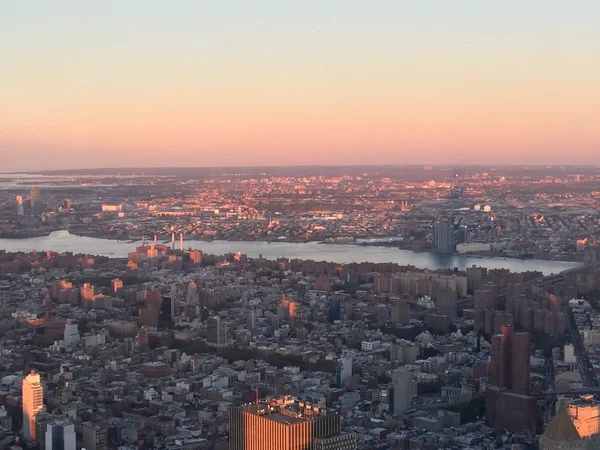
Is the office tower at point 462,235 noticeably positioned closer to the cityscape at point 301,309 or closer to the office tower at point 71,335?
the cityscape at point 301,309

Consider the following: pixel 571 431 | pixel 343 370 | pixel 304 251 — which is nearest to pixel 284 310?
pixel 343 370

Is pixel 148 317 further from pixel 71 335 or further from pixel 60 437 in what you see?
pixel 60 437

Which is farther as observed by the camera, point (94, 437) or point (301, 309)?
point (301, 309)

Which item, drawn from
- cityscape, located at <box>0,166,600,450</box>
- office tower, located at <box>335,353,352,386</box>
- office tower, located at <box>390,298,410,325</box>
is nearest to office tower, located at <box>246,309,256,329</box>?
cityscape, located at <box>0,166,600,450</box>

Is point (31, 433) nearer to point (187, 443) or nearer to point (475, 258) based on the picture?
point (187, 443)

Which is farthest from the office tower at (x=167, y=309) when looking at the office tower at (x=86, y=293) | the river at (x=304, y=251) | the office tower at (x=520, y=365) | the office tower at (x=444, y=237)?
the office tower at (x=444, y=237)

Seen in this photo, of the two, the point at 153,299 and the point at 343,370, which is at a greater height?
the point at 153,299
